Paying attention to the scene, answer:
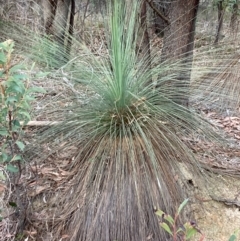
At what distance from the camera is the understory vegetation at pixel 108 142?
5.16 ft

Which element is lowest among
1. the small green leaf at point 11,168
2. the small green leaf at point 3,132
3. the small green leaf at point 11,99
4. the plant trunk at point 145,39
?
the small green leaf at point 11,168

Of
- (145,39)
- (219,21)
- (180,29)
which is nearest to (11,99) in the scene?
(180,29)

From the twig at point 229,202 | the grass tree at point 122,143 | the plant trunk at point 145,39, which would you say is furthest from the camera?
the plant trunk at point 145,39

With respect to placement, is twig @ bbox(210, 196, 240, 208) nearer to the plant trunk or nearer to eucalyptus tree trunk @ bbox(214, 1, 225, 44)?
the plant trunk

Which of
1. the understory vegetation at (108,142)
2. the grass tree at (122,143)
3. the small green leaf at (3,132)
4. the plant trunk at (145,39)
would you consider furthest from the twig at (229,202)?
the small green leaf at (3,132)

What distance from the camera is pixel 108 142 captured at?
5.55ft

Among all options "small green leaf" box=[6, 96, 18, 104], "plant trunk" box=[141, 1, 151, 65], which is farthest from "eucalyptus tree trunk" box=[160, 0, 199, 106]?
"small green leaf" box=[6, 96, 18, 104]

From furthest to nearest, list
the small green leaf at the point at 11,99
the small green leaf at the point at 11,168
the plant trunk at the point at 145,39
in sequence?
the plant trunk at the point at 145,39, the small green leaf at the point at 11,168, the small green leaf at the point at 11,99

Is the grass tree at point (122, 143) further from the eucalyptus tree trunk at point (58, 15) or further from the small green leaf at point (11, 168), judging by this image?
the eucalyptus tree trunk at point (58, 15)

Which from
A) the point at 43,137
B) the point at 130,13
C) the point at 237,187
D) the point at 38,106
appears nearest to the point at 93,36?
the point at 130,13

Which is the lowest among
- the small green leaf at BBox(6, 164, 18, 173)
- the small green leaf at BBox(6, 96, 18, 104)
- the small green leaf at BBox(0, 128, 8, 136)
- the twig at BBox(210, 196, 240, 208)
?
the twig at BBox(210, 196, 240, 208)

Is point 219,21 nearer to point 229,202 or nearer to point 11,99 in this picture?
point 229,202

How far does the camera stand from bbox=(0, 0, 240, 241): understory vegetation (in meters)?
Answer: 1.57

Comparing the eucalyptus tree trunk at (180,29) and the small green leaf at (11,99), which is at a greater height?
the eucalyptus tree trunk at (180,29)
